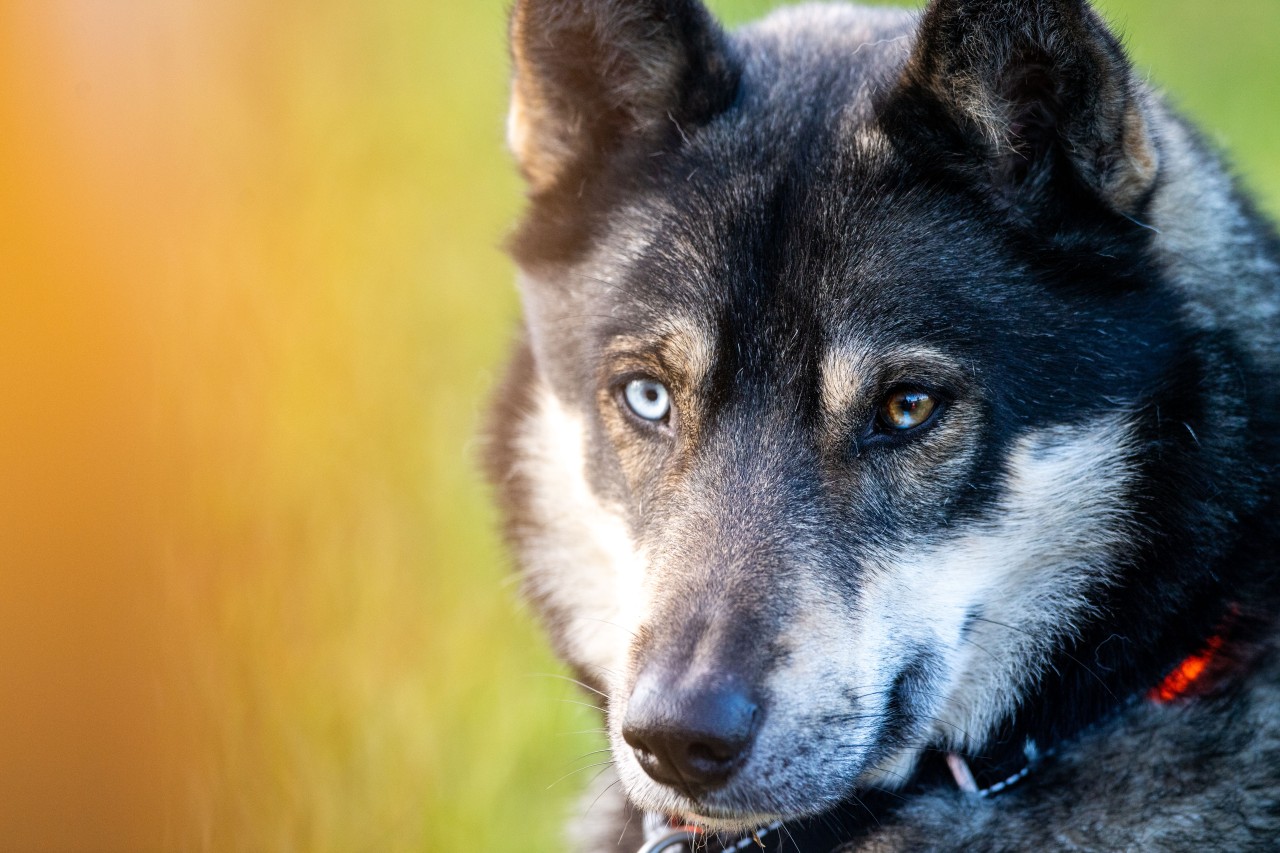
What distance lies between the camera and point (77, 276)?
2.64 metres

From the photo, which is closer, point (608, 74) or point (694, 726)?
point (694, 726)

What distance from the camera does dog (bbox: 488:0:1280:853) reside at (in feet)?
8.46

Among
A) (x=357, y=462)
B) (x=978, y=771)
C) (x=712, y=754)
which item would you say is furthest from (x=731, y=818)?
(x=357, y=462)

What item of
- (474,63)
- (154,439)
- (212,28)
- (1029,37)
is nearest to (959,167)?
(1029,37)

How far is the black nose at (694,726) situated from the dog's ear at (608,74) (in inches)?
57.0

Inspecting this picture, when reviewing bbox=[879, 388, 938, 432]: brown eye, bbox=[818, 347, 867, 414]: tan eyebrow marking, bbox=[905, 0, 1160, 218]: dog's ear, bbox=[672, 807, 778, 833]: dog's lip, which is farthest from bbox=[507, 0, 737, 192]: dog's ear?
bbox=[672, 807, 778, 833]: dog's lip

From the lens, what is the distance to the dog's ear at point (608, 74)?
9.78ft

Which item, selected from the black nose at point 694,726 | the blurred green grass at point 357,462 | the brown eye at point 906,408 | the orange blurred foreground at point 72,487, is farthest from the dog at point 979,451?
the orange blurred foreground at point 72,487

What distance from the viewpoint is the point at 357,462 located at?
4938 millimetres

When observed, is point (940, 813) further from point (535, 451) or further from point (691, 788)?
point (535, 451)

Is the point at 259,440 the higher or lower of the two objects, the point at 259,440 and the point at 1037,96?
the lower

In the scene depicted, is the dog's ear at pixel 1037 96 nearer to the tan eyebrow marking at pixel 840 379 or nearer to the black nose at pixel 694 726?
the tan eyebrow marking at pixel 840 379

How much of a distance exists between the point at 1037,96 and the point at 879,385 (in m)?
0.73

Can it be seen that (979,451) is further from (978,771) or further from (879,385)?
(978,771)
